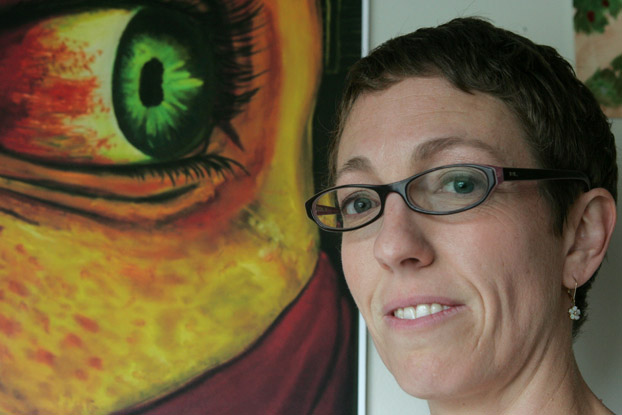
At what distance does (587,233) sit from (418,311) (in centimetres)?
32

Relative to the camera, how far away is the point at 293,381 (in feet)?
4.57

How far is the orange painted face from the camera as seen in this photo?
1341mm

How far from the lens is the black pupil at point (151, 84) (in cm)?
142

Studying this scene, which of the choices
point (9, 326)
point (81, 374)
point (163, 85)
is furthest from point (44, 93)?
point (81, 374)

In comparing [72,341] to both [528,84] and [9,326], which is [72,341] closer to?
[9,326]

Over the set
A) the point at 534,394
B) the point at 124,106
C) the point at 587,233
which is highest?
the point at 124,106

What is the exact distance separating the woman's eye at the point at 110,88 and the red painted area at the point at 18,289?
28 cm

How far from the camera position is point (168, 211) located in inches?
55.1

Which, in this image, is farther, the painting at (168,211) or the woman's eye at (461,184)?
the painting at (168,211)

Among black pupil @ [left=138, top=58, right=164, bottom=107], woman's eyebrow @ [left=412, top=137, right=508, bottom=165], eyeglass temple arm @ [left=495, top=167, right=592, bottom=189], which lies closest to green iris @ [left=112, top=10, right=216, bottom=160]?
black pupil @ [left=138, top=58, right=164, bottom=107]

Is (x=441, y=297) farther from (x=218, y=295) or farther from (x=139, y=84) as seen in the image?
(x=139, y=84)

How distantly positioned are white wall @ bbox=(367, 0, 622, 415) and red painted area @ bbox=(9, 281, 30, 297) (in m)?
0.78

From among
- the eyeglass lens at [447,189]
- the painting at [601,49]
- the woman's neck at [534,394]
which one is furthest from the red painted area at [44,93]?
the painting at [601,49]

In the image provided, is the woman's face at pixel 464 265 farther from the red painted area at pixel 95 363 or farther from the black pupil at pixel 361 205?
the red painted area at pixel 95 363
